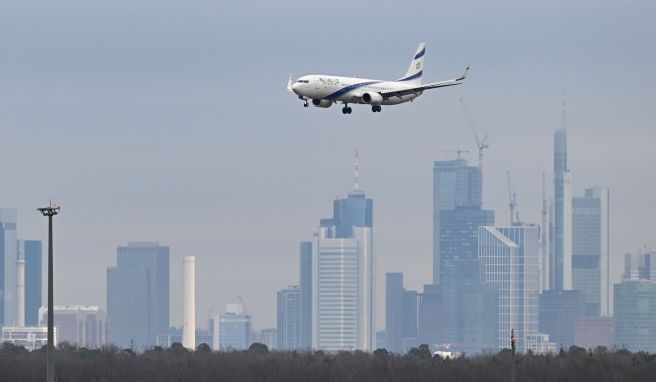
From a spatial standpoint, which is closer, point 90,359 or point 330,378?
point 330,378

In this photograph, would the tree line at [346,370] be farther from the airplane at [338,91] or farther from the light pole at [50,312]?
the light pole at [50,312]

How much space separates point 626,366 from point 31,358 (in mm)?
58453

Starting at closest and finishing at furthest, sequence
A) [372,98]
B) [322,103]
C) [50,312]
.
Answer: [50,312], [322,103], [372,98]

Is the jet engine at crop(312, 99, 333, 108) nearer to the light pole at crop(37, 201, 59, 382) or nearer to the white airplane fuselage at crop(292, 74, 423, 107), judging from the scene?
the white airplane fuselage at crop(292, 74, 423, 107)

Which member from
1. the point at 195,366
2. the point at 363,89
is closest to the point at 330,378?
the point at 195,366

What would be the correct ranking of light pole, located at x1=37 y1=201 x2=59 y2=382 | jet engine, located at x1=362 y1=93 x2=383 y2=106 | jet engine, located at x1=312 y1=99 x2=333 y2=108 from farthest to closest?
jet engine, located at x1=362 y1=93 x2=383 y2=106 → jet engine, located at x1=312 y1=99 x2=333 y2=108 → light pole, located at x1=37 y1=201 x2=59 y2=382

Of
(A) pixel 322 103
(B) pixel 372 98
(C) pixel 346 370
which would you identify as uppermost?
(B) pixel 372 98

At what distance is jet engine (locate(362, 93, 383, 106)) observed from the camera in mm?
175500

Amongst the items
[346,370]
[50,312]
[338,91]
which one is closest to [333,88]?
[338,91]

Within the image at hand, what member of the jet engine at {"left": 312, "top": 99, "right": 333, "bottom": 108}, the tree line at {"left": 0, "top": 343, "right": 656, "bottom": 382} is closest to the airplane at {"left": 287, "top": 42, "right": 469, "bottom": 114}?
the jet engine at {"left": 312, "top": 99, "right": 333, "bottom": 108}

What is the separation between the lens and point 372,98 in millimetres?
176000

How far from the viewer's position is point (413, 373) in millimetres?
188375

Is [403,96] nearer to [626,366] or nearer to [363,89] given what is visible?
[363,89]

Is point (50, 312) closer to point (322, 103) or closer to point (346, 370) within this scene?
point (322, 103)
